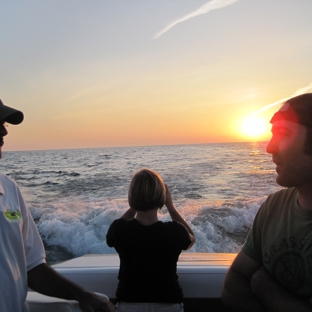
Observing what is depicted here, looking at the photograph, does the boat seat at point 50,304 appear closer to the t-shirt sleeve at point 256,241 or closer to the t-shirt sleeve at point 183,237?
the t-shirt sleeve at point 183,237

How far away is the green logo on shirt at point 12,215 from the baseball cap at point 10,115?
16.8 inches

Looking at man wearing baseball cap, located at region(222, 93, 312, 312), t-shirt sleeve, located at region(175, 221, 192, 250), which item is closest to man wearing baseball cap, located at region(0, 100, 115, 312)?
t-shirt sleeve, located at region(175, 221, 192, 250)

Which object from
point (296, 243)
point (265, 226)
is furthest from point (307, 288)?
point (265, 226)

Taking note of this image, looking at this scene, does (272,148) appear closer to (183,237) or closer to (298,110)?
(298,110)

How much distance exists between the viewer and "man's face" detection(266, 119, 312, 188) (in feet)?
4.74

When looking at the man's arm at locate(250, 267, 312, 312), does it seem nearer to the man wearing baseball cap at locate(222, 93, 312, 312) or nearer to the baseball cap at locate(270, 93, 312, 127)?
the man wearing baseball cap at locate(222, 93, 312, 312)

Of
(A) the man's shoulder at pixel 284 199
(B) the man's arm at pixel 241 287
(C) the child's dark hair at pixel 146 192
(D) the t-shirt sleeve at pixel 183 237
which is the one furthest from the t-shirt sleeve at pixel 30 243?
(A) the man's shoulder at pixel 284 199

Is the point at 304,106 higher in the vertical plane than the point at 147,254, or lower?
higher

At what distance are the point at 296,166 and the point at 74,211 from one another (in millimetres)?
7649

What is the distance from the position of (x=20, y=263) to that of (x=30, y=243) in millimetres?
107

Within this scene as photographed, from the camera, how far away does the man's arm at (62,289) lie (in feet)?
5.02

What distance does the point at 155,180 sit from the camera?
2.07m

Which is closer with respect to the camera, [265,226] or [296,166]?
[296,166]

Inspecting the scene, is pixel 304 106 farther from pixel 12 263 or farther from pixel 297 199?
pixel 12 263
